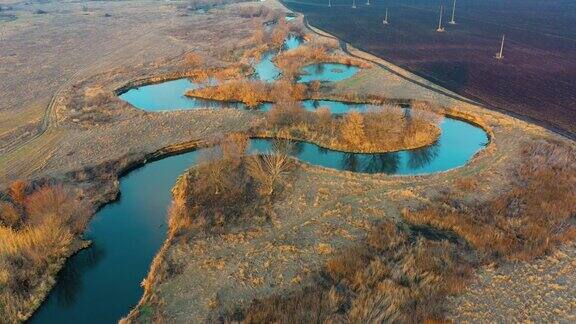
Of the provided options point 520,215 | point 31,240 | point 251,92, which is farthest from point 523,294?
point 251,92

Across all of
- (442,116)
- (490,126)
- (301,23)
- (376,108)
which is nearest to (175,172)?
(376,108)

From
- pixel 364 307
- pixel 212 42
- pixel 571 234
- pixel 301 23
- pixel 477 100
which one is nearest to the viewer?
pixel 364 307

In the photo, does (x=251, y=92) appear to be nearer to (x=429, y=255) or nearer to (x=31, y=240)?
(x=31, y=240)

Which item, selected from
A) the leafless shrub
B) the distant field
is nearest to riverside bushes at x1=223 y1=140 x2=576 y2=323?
the leafless shrub

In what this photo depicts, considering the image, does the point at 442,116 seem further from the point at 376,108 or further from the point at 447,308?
the point at 447,308

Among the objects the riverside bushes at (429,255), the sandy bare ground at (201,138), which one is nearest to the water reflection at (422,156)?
the sandy bare ground at (201,138)

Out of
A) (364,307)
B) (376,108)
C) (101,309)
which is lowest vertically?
(101,309)

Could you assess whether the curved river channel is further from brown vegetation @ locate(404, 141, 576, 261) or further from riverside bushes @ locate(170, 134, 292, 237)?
brown vegetation @ locate(404, 141, 576, 261)

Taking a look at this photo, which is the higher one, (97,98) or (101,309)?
(97,98)
